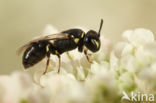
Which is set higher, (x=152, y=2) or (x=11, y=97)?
(x=152, y=2)

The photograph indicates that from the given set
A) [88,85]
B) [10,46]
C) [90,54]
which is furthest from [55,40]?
[10,46]

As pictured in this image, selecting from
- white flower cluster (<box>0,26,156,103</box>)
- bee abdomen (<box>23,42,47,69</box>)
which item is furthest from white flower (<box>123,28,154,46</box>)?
bee abdomen (<box>23,42,47,69</box>)

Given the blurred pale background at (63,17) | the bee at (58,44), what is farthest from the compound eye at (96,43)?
the blurred pale background at (63,17)

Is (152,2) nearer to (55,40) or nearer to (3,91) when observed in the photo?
(55,40)

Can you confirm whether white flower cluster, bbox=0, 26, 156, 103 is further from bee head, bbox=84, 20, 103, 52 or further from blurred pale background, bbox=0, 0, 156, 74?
blurred pale background, bbox=0, 0, 156, 74

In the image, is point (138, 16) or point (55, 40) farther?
point (138, 16)

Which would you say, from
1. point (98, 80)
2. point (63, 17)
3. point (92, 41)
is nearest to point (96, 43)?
point (92, 41)

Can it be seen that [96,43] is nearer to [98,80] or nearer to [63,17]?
[98,80]
